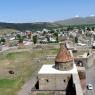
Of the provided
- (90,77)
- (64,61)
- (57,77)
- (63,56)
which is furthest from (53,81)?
(90,77)

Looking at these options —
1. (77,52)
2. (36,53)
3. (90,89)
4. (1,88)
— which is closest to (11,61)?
(36,53)

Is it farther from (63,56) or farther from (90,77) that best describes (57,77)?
(90,77)

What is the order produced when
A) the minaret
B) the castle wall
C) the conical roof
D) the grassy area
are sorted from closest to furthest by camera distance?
the castle wall, the minaret, the conical roof, the grassy area

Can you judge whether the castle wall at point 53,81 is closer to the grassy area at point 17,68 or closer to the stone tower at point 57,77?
the stone tower at point 57,77

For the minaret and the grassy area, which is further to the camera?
the grassy area

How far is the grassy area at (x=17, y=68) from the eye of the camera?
39500 millimetres

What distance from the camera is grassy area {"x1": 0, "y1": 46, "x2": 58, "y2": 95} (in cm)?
3950

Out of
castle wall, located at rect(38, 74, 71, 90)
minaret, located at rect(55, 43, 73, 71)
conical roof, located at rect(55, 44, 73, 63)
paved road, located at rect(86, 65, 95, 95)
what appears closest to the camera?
castle wall, located at rect(38, 74, 71, 90)

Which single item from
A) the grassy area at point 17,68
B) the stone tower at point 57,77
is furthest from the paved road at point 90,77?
the grassy area at point 17,68

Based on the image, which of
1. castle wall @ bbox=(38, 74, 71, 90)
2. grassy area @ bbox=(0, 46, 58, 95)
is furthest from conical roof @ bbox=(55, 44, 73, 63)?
grassy area @ bbox=(0, 46, 58, 95)

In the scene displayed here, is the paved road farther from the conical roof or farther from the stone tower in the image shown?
the conical roof

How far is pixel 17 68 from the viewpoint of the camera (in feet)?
176

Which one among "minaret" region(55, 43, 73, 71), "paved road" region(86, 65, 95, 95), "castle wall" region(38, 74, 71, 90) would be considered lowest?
"paved road" region(86, 65, 95, 95)

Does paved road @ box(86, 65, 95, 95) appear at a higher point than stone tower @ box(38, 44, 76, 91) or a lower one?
lower
